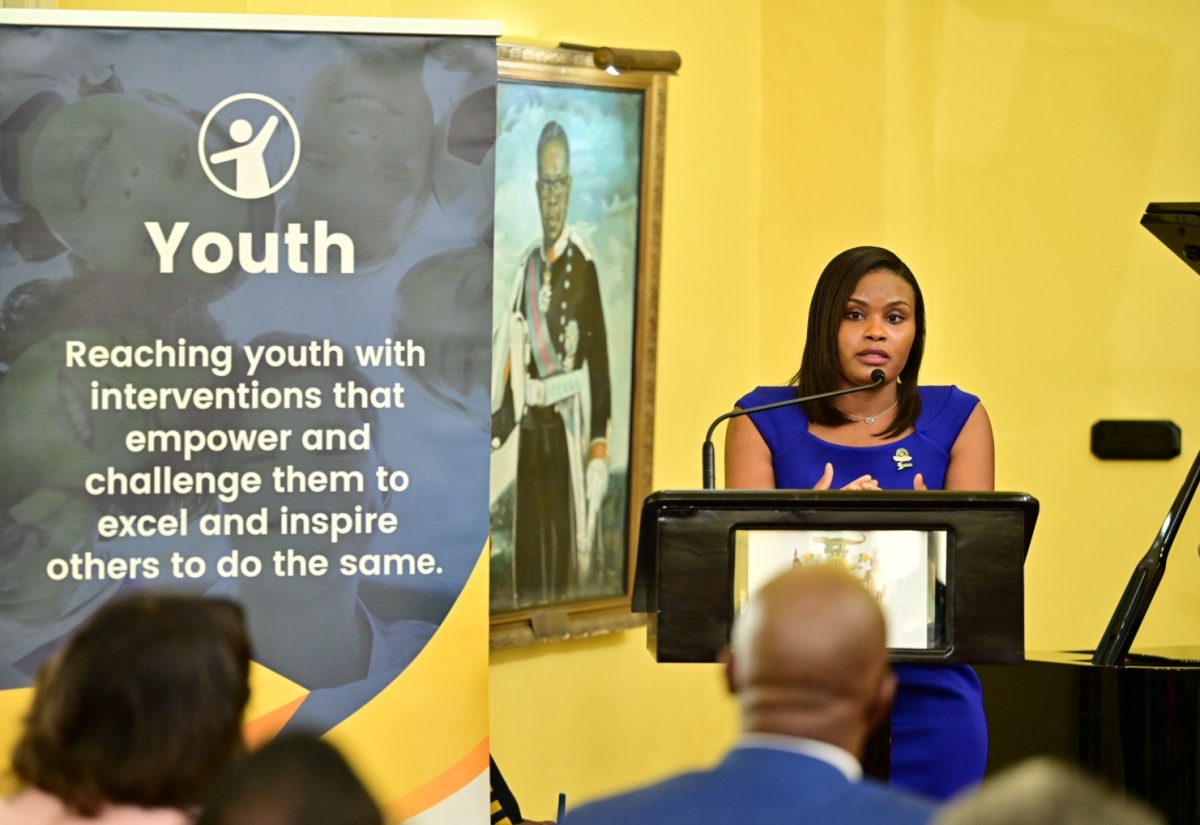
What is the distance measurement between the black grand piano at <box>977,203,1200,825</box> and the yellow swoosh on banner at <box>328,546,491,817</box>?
1.21 meters

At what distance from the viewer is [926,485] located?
105 inches

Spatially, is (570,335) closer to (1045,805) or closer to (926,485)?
(926,485)

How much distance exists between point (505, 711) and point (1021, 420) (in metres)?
1.91

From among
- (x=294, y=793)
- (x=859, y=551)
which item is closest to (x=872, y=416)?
(x=859, y=551)

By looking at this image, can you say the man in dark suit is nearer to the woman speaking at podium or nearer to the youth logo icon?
the woman speaking at podium

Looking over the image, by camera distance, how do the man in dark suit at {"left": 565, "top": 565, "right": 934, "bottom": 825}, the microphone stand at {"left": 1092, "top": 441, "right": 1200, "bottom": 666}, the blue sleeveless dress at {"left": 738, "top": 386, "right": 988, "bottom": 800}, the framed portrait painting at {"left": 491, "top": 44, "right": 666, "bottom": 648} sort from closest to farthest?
the man in dark suit at {"left": 565, "top": 565, "right": 934, "bottom": 825} → the blue sleeveless dress at {"left": 738, "top": 386, "right": 988, "bottom": 800} → the microphone stand at {"left": 1092, "top": 441, "right": 1200, "bottom": 666} → the framed portrait painting at {"left": 491, "top": 44, "right": 666, "bottom": 648}

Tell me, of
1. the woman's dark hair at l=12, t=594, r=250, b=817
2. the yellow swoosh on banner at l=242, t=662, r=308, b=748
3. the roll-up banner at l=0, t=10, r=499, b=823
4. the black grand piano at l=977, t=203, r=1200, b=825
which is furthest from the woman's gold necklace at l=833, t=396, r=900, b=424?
the woman's dark hair at l=12, t=594, r=250, b=817

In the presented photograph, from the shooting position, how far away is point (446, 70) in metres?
3.08

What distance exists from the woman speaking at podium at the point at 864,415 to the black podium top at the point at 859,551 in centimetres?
45

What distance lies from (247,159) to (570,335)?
1.61 m

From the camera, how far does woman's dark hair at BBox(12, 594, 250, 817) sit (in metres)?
1.37

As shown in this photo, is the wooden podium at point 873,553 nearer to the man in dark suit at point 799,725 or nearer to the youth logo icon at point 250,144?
the man in dark suit at point 799,725

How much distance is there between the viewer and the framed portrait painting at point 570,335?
14.4ft

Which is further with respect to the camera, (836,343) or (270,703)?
(270,703)
